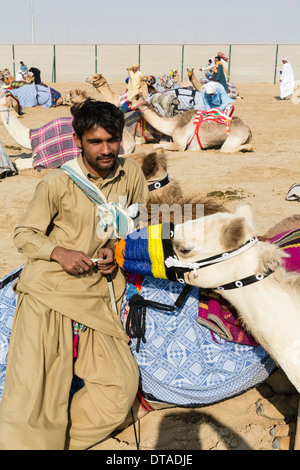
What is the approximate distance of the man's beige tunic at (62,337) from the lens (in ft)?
7.64

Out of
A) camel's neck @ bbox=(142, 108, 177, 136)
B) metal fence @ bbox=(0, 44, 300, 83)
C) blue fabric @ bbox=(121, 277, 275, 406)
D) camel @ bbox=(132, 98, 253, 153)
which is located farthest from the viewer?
metal fence @ bbox=(0, 44, 300, 83)

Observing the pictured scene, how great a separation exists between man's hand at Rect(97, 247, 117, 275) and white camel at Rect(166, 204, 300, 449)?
0.34 metres

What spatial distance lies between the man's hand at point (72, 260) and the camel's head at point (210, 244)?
1.41 feet

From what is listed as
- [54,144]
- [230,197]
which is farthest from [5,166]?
[230,197]

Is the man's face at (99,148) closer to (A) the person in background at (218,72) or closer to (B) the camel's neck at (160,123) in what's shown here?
(B) the camel's neck at (160,123)

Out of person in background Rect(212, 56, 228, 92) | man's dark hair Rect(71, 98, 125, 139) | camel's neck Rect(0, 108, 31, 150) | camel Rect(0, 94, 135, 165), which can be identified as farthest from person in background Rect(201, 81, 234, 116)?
man's dark hair Rect(71, 98, 125, 139)

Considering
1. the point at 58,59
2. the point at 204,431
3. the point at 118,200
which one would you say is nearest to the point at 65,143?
the point at 118,200

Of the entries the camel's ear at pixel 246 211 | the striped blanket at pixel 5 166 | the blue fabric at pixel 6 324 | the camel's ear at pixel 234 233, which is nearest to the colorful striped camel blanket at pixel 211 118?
the striped blanket at pixel 5 166

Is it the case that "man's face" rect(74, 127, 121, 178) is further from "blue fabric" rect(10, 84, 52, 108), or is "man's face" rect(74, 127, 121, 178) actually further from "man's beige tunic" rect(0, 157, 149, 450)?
"blue fabric" rect(10, 84, 52, 108)

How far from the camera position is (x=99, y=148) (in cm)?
252

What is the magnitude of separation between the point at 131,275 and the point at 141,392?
662 millimetres

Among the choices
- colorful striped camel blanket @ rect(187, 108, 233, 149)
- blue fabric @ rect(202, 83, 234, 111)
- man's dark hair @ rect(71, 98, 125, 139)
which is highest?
man's dark hair @ rect(71, 98, 125, 139)

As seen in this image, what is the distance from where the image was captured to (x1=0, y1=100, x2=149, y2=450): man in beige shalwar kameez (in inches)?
92.4
